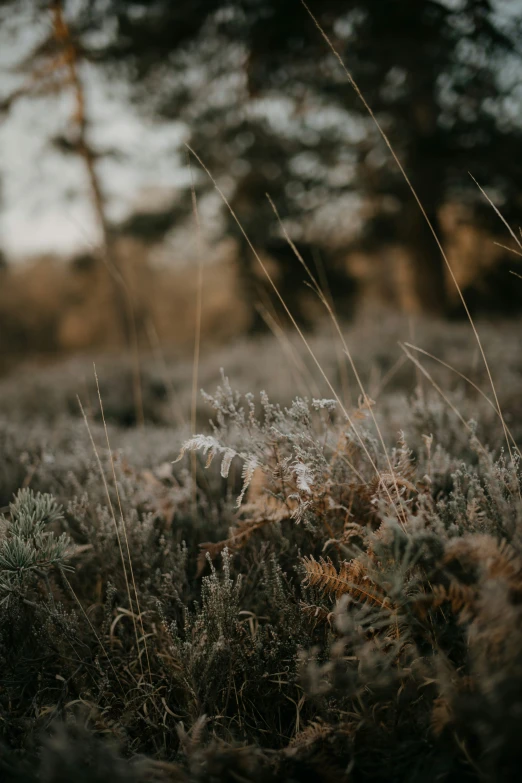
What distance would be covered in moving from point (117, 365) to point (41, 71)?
21.7ft

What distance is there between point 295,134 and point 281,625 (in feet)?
29.1

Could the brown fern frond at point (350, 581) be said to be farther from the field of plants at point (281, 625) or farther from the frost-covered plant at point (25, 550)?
the frost-covered plant at point (25, 550)

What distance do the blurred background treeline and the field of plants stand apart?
2.67m

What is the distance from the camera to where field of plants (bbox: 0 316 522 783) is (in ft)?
3.62

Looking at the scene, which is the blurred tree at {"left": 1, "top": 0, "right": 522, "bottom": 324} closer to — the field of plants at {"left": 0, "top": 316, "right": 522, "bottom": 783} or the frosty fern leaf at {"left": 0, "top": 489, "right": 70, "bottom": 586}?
the field of plants at {"left": 0, "top": 316, "right": 522, "bottom": 783}

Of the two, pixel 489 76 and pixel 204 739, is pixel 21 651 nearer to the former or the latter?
pixel 204 739

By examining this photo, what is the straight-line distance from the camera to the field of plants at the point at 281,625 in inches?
43.5

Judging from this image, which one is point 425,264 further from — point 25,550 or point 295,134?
point 25,550

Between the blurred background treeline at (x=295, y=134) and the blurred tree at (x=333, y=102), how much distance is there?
0.08 ft

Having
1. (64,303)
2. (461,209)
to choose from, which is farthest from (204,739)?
(64,303)

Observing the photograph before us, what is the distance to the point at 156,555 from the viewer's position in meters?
1.82

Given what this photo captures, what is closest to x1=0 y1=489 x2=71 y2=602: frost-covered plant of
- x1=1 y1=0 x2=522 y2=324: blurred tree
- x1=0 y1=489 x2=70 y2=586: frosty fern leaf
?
x1=0 y1=489 x2=70 y2=586: frosty fern leaf

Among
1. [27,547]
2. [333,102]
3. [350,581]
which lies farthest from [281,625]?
[333,102]

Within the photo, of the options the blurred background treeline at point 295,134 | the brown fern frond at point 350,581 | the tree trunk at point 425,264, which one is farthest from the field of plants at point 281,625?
the tree trunk at point 425,264
